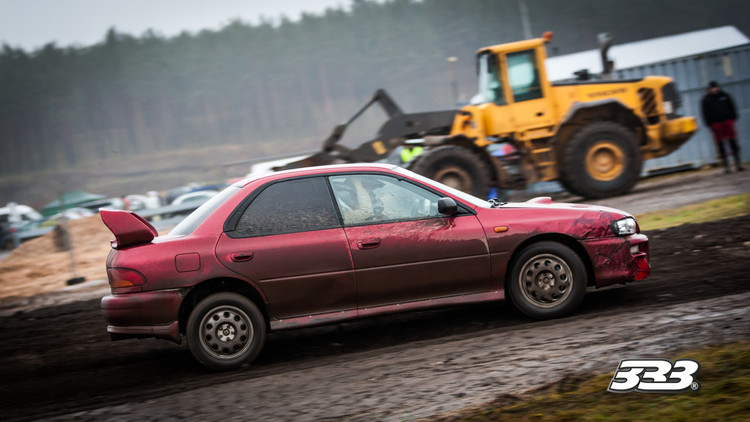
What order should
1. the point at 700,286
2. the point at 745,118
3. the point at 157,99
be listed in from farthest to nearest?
the point at 157,99 → the point at 745,118 → the point at 700,286

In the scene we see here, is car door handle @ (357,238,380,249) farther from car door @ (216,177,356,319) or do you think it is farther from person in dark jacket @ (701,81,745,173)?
person in dark jacket @ (701,81,745,173)

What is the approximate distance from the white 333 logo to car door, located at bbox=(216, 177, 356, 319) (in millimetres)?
2300

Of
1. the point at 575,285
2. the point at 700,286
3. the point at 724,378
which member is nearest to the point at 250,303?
the point at 575,285

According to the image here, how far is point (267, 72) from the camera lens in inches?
3187

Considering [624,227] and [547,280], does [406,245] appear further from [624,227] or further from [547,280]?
[624,227]

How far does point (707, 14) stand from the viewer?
75.8 meters

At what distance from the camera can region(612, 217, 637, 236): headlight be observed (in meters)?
6.19

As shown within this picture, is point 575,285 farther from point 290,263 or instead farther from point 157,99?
point 157,99

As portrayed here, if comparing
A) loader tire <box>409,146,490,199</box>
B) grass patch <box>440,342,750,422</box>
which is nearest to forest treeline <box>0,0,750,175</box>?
loader tire <box>409,146,490,199</box>

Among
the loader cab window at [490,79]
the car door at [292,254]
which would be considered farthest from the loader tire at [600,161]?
the car door at [292,254]

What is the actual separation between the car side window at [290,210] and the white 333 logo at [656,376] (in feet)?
8.40

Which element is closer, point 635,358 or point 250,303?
point 635,358

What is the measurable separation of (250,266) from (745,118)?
18.0 m

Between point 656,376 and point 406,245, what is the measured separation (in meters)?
2.28
